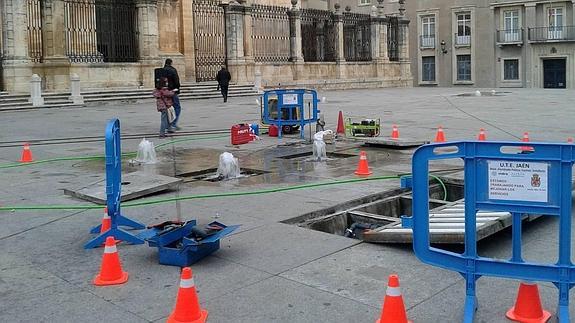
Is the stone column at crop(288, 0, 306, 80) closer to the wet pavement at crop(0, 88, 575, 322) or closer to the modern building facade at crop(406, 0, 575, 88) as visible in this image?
the modern building facade at crop(406, 0, 575, 88)

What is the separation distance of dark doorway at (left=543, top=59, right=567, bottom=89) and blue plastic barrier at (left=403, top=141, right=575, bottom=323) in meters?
53.3

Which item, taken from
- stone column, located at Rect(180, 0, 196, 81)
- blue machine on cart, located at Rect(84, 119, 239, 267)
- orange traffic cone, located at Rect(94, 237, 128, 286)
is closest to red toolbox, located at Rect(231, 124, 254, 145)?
blue machine on cart, located at Rect(84, 119, 239, 267)

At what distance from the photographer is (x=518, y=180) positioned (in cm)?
433

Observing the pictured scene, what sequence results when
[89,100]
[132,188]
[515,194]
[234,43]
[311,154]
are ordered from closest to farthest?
[515,194] → [132,188] → [311,154] → [89,100] → [234,43]

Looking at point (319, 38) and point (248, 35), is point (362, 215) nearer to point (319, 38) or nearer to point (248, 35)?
point (248, 35)

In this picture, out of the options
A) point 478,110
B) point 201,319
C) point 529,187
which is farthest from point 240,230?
point 478,110

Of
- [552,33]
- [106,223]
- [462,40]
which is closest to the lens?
[106,223]

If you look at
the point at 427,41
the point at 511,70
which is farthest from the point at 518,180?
the point at 427,41

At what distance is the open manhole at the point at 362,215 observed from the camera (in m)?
7.57

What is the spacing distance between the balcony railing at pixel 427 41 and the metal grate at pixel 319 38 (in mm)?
18818

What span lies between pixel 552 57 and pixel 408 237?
5269 centimetres

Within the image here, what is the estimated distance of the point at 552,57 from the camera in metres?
53.8

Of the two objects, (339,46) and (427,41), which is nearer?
(339,46)

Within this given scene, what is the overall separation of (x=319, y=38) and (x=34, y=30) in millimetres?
20098
